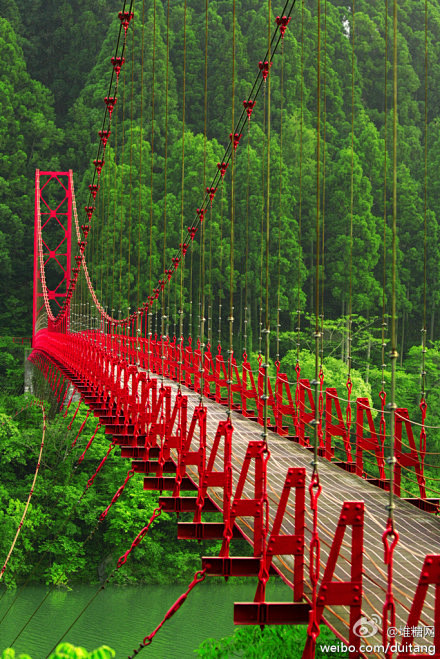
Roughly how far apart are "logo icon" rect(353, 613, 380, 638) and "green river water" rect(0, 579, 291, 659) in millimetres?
14372

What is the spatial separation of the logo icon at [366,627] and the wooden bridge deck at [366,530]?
0.03m

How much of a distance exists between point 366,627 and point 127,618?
17127mm

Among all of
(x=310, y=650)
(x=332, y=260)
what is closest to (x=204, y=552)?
(x=332, y=260)

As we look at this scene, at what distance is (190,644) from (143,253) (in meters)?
21.3

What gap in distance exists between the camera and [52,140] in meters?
48.5

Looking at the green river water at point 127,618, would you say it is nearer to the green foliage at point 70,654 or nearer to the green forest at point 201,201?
the green forest at point 201,201

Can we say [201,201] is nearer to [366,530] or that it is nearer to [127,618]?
[127,618]

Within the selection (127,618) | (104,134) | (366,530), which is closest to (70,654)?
(366,530)

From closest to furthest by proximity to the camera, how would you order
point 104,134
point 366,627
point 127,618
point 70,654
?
1. point 70,654
2. point 366,627
3. point 104,134
4. point 127,618

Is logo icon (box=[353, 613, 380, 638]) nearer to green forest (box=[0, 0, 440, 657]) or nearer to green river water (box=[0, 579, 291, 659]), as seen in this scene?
green river water (box=[0, 579, 291, 659])

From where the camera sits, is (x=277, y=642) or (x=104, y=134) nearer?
(x=277, y=642)

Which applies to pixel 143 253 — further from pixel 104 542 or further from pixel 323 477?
pixel 323 477

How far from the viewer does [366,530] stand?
6367mm

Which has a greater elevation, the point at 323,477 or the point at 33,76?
the point at 33,76
